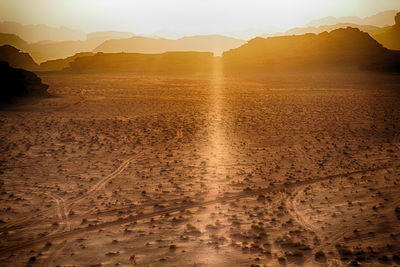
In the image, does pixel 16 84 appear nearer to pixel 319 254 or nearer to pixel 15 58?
pixel 319 254

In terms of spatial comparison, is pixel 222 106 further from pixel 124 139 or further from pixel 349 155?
pixel 349 155

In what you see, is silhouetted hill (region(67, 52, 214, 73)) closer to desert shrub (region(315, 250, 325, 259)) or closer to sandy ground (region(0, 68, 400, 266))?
sandy ground (region(0, 68, 400, 266))

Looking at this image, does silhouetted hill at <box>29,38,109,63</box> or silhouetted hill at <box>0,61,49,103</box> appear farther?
silhouetted hill at <box>29,38,109,63</box>

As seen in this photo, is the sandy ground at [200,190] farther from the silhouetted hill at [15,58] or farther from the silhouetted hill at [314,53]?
the silhouetted hill at [15,58]

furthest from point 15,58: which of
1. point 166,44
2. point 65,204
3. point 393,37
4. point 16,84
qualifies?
point 166,44

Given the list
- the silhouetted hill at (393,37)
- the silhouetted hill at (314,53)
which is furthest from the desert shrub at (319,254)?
the silhouetted hill at (393,37)

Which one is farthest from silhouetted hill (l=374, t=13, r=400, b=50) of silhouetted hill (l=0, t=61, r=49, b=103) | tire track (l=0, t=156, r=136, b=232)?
tire track (l=0, t=156, r=136, b=232)
